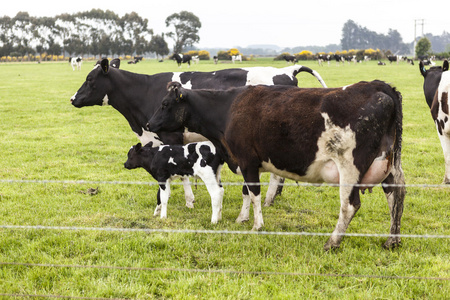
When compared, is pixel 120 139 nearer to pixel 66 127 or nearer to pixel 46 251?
pixel 66 127

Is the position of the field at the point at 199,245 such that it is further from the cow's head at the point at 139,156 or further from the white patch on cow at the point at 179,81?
the white patch on cow at the point at 179,81

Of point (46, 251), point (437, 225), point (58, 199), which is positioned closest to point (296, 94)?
point (437, 225)

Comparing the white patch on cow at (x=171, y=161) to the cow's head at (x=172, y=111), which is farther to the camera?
the white patch on cow at (x=171, y=161)

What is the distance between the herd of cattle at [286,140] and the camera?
5.10 meters

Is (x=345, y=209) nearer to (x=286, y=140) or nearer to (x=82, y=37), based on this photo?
(x=286, y=140)

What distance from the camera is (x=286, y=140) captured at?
17.7ft

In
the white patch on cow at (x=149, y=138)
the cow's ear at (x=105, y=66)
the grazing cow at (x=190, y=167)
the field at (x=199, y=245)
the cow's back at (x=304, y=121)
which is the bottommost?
the field at (x=199, y=245)

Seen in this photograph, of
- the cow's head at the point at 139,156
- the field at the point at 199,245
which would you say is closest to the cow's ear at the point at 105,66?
the cow's head at the point at 139,156

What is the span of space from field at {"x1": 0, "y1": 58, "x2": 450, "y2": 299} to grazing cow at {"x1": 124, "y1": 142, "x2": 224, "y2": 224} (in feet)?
0.96

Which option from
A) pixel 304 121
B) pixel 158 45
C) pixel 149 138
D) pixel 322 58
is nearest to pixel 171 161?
pixel 149 138

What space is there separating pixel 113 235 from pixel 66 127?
9231mm

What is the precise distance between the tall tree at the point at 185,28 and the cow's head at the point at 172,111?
121 metres

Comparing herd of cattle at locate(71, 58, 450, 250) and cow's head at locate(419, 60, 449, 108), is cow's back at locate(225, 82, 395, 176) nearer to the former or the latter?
herd of cattle at locate(71, 58, 450, 250)

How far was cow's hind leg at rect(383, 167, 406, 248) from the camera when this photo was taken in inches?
213
